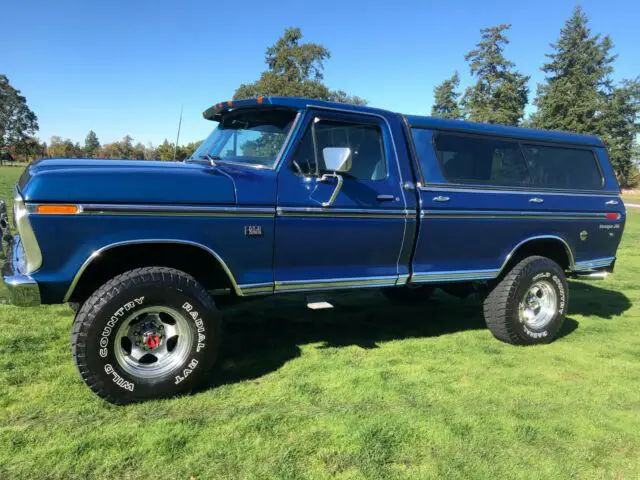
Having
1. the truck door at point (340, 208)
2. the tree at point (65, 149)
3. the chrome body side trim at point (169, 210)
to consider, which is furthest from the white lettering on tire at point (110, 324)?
the tree at point (65, 149)

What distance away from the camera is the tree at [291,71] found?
41.0 m

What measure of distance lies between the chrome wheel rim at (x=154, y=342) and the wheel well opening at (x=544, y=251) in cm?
335

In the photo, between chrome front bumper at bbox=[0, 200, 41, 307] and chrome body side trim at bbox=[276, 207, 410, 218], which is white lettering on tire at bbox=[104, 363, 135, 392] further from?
chrome body side trim at bbox=[276, 207, 410, 218]

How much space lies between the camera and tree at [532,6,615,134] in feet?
186

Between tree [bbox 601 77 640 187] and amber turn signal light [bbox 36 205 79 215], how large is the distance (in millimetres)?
65349

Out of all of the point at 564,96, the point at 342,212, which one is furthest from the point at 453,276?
the point at 564,96

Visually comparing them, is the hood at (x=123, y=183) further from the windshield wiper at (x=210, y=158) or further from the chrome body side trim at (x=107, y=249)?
the windshield wiper at (x=210, y=158)

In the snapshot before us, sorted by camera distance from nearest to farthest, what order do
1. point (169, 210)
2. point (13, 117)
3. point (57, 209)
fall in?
point (57, 209) → point (169, 210) → point (13, 117)

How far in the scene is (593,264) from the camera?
5594 millimetres

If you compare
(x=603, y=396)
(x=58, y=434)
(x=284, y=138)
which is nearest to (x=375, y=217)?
(x=284, y=138)

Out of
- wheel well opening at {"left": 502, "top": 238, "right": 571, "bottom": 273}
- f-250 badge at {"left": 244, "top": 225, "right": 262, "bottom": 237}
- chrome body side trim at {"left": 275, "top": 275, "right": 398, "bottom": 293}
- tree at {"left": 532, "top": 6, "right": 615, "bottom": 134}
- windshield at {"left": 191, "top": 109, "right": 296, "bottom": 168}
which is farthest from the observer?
tree at {"left": 532, "top": 6, "right": 615, "bottom": 134}

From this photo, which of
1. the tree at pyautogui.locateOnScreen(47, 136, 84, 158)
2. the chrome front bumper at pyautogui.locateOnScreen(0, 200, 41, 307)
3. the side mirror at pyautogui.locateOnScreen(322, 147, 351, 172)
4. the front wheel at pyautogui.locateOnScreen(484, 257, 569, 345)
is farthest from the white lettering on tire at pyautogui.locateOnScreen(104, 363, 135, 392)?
the tree at pyautogui.locateOnScreen(47, 136, 84, 158)

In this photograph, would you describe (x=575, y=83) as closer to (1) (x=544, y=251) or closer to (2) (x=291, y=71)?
(2) (x=291, y=71)

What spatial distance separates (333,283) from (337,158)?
1031 millimetres
